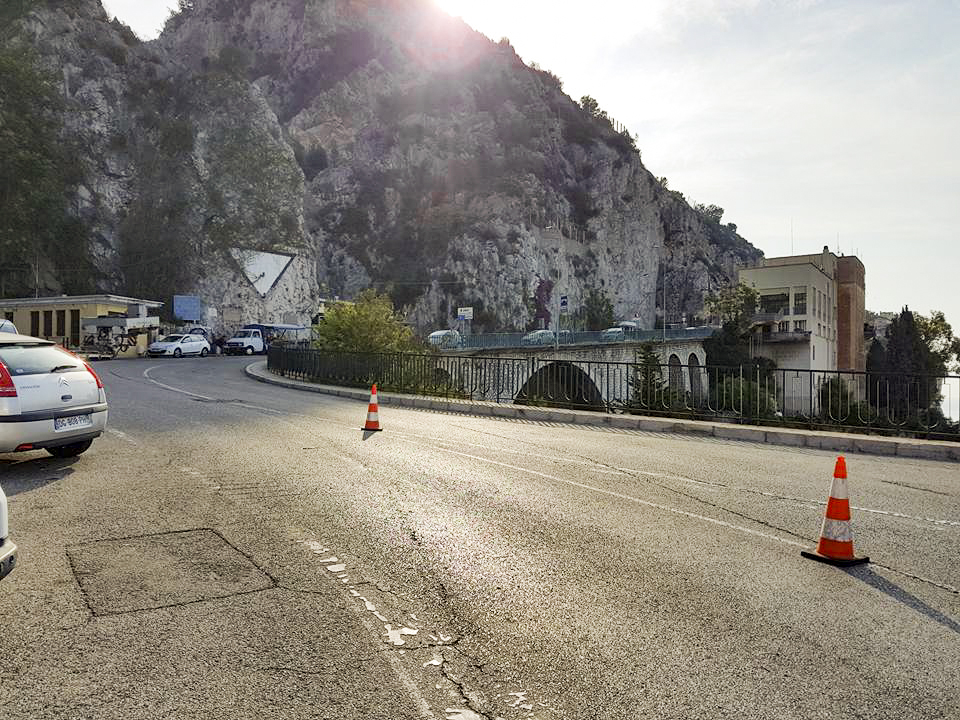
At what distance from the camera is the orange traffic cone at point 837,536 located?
494 cm

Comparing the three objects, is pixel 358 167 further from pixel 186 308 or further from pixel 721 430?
pixel 721 430

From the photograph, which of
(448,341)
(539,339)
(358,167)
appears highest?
(358,167)

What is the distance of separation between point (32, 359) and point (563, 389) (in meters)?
11.9

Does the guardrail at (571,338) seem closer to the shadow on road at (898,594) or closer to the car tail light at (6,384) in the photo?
the car tail light at (6,384)

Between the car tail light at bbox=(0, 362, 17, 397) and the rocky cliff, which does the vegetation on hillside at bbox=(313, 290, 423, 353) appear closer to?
the car tail light at bbox=(0, 362, 17, 397)

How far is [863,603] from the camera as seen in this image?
4152mm

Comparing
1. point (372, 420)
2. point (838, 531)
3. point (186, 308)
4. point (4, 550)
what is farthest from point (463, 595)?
point (186, 308)

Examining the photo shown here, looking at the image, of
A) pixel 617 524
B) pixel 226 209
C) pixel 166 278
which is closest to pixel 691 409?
pixel 617 524

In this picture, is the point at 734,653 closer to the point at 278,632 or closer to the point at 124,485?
the point at 278,632

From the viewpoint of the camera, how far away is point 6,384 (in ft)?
23.4

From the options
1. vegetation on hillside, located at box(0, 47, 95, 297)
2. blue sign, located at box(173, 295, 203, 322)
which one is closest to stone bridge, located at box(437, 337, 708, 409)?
blue sign, located at box(173, 295, 203, 322)

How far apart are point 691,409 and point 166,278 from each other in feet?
206

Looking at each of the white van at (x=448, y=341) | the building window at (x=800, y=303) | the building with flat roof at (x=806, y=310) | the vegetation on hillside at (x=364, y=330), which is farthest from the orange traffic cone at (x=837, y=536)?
the building window at (x=800, y=303)

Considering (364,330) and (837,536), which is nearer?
(837,536)
